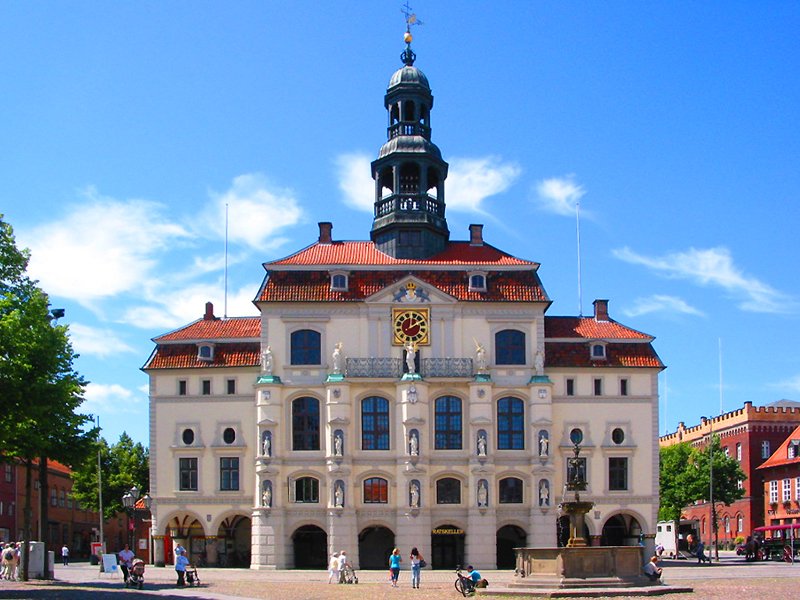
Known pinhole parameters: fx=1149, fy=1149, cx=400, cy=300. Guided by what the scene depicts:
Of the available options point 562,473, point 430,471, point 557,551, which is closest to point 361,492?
point 430,471

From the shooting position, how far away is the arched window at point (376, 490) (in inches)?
2544

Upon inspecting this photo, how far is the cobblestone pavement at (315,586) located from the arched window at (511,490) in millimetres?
5675

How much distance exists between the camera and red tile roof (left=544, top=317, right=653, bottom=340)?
6875cm

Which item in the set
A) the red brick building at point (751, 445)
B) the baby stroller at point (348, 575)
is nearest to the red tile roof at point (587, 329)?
Answer: the baby stroller at point (348, 575)

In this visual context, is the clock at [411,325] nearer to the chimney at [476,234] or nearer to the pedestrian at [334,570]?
the chimney at [476,234]

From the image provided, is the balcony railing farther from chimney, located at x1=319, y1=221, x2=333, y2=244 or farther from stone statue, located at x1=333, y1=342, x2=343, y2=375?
chimney, located at x1=319, y1=221, x2=333, y2=244

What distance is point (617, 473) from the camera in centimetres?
6719

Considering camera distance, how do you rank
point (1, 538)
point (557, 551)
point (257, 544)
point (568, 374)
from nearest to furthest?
1. point (557, 551)
2. point (257, 544)
3. point (568, 374)
4. point (1, 538)

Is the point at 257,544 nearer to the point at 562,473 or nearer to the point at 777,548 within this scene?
the point at 562,473

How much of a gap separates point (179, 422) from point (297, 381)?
7733 mm

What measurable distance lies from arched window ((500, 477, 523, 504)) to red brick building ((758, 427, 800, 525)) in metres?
32.8

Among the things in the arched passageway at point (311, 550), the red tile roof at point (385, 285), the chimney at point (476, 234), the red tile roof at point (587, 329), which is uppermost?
the chimney at point (476, 234)

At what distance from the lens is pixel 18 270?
136 feet

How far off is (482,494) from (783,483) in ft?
124
